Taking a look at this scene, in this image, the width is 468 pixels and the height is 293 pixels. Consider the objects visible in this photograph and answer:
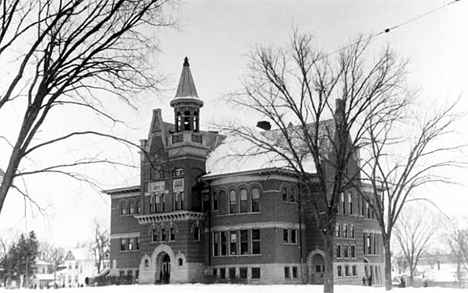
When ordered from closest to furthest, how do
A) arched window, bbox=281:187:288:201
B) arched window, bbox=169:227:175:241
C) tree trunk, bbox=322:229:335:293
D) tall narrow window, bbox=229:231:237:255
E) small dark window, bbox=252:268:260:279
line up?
tree trunk, bbox=322:229:335:293
small dark window, bbox=252:268:260:279
arched window, bbox=281:187:288:201
tall narrow window, bbox=229:231:237:255
arched window, bbox=169:227:175:241

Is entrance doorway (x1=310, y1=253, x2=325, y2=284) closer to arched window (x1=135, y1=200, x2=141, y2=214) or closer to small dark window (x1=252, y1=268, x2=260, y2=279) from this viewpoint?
small dark window (x1=252, y1=268, x2=260, y2=279)

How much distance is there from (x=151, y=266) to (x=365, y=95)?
31.9 metres

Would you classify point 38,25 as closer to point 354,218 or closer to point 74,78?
point 74,78

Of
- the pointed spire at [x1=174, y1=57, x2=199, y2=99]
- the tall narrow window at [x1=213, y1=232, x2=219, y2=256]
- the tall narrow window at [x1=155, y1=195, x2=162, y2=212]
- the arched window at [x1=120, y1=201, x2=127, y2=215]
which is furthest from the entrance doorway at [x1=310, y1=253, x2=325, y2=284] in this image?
the arched window at [x1=120, y1=201, x2=127, y2=215]

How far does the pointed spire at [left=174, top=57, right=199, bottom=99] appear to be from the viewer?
55188 millimetres

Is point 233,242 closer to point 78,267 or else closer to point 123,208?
point 123,208

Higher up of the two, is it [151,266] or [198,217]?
[198,217]

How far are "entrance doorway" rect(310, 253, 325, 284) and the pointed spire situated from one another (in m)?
17.4

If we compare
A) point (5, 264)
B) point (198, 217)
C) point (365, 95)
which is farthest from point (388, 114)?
point (5, 264)

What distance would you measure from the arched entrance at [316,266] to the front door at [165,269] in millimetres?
12198

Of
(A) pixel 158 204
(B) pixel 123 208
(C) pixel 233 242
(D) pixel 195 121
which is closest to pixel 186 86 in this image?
(D) pixel 195 121

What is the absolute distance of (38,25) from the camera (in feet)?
42.8

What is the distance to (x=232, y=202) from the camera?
52594 millimetres

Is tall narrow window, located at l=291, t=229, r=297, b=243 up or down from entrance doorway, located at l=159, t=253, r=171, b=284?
up
